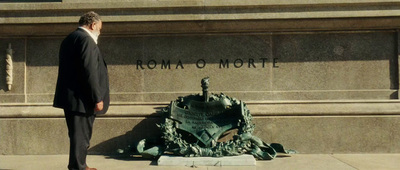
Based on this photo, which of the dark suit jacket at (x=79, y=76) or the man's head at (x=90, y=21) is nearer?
the dark suit jacket at (x=79, y=76)

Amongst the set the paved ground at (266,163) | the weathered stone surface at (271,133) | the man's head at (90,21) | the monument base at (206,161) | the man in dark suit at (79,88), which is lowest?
the paved ground at (266,163)

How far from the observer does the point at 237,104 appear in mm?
7629

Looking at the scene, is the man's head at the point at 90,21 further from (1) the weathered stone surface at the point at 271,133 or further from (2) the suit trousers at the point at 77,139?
(1) the weathered stone surface at the point at 271,133

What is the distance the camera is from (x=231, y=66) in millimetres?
8258

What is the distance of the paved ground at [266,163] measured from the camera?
21.8ft

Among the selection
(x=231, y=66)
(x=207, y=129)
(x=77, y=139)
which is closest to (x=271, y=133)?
(x=207, y=129)

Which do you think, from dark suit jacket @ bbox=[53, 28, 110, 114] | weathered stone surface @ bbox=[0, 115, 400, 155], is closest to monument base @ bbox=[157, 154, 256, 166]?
weathered stone surface @ bbox=[0, 115, 400, 155]

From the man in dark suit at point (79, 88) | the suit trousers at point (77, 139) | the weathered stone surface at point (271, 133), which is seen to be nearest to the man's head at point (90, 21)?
the man in dark suit at point (79, 88)

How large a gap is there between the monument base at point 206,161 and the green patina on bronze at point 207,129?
16 centimetres

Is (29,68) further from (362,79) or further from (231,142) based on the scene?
(362,79)

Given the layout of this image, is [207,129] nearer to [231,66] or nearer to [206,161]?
[206,161]

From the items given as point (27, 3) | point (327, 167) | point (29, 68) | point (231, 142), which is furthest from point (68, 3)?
point (327, 167)

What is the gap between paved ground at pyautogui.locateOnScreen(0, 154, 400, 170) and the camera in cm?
664

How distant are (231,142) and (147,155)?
1303mm
